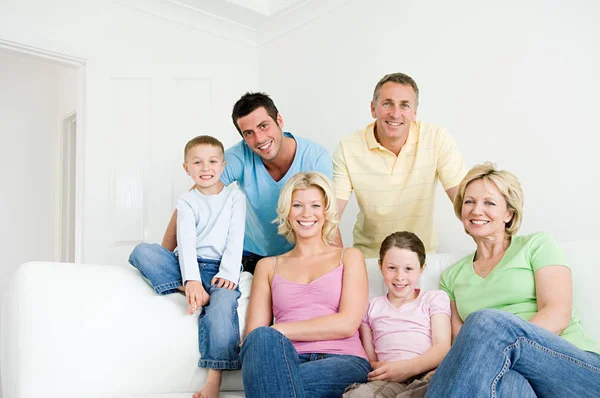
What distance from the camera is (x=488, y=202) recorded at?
5.72ft

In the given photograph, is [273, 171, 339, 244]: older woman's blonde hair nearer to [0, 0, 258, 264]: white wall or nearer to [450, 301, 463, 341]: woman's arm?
[450, 301, 463, 341]: woman's arm

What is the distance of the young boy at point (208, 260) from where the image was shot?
5.92 feet

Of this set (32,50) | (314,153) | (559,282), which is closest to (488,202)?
(559,282)

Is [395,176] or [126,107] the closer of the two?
[395,176]

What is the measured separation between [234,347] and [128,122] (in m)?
2.19

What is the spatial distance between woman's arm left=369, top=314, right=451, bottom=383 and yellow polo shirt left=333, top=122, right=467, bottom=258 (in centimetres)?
76

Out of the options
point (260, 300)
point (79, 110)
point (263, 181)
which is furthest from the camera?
point (79, 110)

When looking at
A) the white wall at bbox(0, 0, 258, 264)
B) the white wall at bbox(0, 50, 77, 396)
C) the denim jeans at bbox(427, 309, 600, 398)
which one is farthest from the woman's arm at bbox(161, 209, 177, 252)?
the white wall at bbox(0, 50, 77, 396)

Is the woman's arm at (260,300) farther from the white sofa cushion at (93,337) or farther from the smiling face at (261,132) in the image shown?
the smiling face at (261,132)

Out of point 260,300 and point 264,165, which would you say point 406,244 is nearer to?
point 260,300

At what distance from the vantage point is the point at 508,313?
1354mm

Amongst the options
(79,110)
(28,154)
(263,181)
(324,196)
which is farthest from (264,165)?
(28,154)

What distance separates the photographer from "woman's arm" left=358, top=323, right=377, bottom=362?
1843mm

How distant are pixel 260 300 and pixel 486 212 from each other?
803 millimetres
